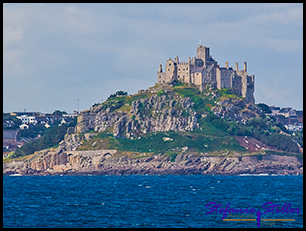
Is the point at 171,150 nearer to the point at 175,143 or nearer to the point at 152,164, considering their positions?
the point at 175,143

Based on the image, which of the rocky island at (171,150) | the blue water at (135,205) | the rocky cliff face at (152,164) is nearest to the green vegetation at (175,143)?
the rocky island at (171,150)

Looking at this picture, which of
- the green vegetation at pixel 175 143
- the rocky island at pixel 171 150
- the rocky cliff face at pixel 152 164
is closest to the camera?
the rocky cliff face at pixel 152 164

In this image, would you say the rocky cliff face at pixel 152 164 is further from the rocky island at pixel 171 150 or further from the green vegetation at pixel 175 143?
the green vegetation at pixel 175 143

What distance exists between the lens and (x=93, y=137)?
195 m

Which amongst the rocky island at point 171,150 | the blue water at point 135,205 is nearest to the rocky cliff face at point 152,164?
the rocky island at point 171,150

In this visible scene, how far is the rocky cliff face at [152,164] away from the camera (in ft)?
594

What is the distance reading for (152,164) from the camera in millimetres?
184125

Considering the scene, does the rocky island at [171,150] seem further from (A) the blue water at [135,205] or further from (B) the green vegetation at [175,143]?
(A) the blue water at [135,205]

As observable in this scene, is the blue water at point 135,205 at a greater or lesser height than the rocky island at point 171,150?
lesser

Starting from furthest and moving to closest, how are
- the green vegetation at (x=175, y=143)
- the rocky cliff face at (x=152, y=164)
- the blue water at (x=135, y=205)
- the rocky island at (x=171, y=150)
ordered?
the green vegetation at (x=175, y=143) → the rocky island at (x=171, y=150) → the rocky cliff face at (x=152, y=164) → the blue water at (x=135, y=205)

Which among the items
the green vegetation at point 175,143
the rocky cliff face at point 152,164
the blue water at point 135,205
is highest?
the green vegetation at point 175,143

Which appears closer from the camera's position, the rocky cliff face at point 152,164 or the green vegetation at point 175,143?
the rocky cliff face at point 152,164

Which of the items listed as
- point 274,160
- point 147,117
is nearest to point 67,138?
point 147,117

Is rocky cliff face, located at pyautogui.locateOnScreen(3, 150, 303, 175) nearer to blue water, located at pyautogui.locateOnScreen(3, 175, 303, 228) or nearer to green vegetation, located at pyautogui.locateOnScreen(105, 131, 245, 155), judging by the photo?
green vegetation, located at pyautogui.locateOnScreen(105, 131, 245, 155)
